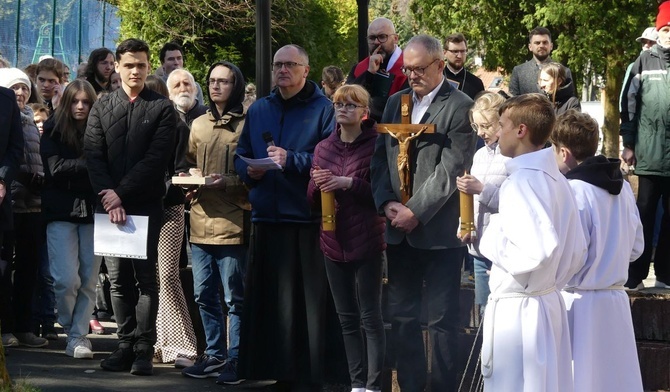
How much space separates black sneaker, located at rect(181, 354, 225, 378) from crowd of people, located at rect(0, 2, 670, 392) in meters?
0.01

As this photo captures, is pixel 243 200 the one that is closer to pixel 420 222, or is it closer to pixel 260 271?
pixel 260 271

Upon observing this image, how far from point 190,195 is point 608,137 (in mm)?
23553

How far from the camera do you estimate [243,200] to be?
952 cm

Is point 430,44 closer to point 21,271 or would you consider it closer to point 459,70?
point 459,70

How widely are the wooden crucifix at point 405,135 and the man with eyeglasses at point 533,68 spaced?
3.85 meters

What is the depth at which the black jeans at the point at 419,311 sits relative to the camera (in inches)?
321

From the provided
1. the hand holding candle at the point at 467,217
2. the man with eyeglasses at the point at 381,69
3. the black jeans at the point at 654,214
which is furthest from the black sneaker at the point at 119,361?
the black jeans at the point at 654,214

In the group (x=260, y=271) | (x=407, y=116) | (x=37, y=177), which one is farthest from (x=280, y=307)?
(x=37, y=177)

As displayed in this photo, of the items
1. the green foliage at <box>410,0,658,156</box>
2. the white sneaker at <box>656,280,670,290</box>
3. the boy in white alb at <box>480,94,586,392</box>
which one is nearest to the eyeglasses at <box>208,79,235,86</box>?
the boy in white alb at <box>480,94,586,392</box>

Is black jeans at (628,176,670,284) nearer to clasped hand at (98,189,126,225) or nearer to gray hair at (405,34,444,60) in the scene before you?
gray hair at (405,34,444,60)

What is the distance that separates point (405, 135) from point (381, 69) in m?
2.70

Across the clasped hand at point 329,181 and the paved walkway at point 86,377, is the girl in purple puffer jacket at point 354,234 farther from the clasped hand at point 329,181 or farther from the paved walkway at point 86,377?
the paved walkway at point 86,377

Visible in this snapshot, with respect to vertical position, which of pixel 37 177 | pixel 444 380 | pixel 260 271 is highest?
pixel 37 177

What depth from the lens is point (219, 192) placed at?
31.3ft
